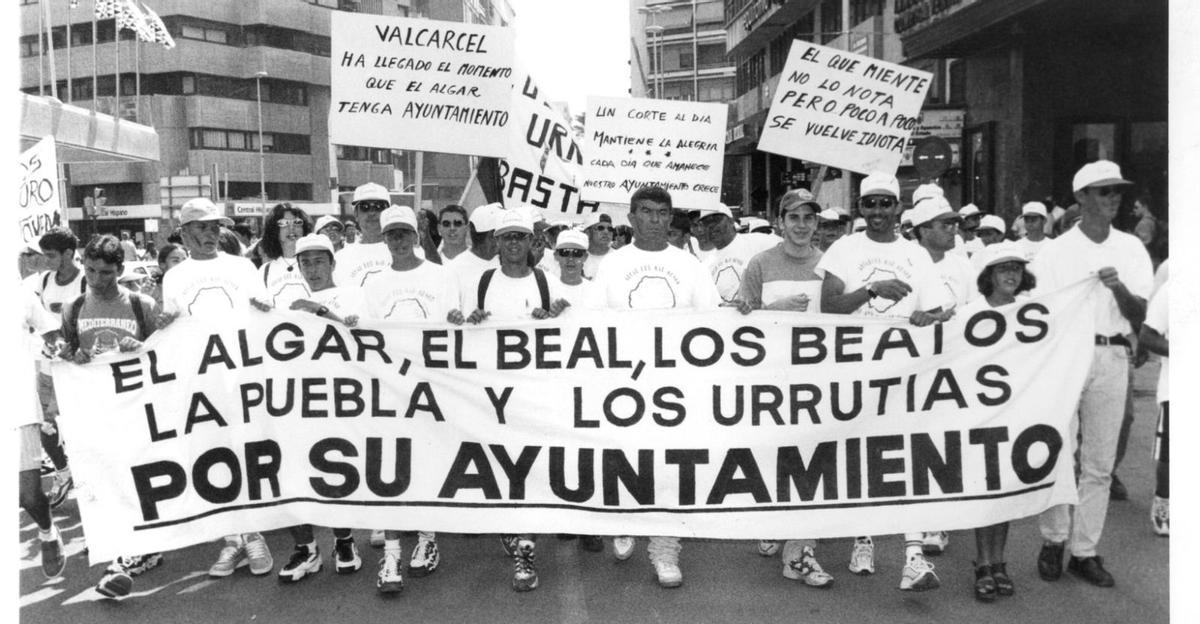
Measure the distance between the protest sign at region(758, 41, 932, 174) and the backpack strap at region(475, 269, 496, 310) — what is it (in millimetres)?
3789

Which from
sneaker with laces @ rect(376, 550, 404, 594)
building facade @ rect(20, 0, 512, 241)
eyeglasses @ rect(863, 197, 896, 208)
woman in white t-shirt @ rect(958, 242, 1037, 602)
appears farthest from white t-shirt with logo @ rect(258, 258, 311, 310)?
building facade @ rect(20, 0, 512, 241)

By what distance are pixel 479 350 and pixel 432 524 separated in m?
0.88

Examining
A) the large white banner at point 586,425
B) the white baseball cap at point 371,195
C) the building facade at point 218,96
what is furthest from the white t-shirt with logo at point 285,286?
the building facade at point 218,96

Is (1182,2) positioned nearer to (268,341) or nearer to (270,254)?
(268,341)

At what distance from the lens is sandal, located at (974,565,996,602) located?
501 cm

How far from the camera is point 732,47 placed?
157 feet

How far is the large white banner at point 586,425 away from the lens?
16.9 feet

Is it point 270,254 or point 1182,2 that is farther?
point 270,254

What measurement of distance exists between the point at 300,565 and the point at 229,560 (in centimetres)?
44

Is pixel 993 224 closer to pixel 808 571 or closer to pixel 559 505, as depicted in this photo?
pixel 808 571

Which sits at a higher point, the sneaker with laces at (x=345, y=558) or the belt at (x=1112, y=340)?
the belt at (x=1112, y=340)

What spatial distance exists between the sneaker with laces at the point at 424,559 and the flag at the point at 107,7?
19.9 m

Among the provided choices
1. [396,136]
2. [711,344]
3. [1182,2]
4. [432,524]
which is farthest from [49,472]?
[1182,2]

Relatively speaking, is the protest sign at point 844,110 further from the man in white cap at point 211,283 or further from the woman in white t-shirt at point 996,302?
the man in white cap at point 211,283
